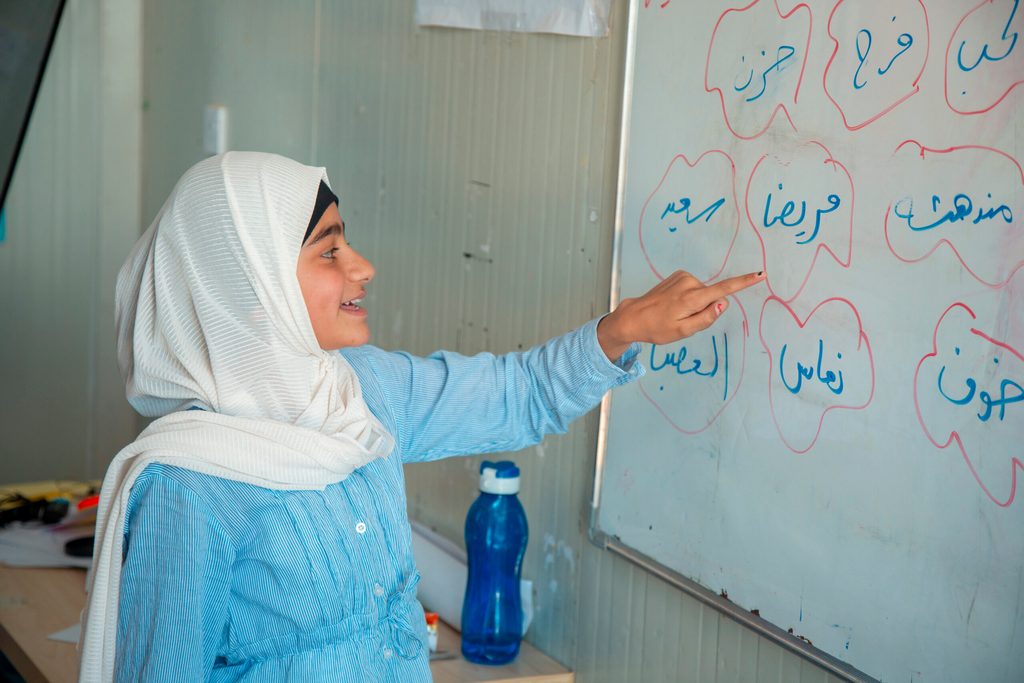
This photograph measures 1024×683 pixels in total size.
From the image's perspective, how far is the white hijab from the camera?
1245mm

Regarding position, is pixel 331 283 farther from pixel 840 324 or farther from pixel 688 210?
pixel 840 324

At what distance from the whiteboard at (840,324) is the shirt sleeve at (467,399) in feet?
0.55

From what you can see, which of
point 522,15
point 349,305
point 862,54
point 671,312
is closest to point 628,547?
point 671,312

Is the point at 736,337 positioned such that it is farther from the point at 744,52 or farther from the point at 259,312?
the point at 259,312

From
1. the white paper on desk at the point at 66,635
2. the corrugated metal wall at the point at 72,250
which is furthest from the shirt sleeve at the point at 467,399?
the corrugated metal wall at the point at 72,250

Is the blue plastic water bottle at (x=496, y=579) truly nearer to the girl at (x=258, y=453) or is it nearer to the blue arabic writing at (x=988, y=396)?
the girl at (x=258, y=453)

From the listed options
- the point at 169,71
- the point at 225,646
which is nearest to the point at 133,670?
the point at 225,646

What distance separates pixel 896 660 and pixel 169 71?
2849 millimetres

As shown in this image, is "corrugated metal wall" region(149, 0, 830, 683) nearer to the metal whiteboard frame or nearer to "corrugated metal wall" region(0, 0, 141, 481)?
the metal whiteboard frame

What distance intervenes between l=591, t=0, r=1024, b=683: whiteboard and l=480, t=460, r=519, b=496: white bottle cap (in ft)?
0.80

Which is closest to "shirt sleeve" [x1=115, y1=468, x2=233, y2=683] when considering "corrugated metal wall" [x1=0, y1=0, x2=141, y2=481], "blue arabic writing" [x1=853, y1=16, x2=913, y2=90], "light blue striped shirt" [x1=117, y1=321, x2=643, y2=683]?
"light blue striped shirt" [x1=117, y1=321, x2=643, y2=683]

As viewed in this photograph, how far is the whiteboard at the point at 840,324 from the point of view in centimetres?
107

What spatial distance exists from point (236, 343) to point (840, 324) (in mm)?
699

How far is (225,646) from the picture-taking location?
1252mm
